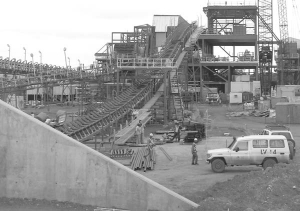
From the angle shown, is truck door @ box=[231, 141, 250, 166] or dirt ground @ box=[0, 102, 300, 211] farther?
truck door @ box=[231, 141, 250, 166]

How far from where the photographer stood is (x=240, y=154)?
19.8 meters

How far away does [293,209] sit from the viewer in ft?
38.4

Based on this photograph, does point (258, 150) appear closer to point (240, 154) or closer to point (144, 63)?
point (240, 154)

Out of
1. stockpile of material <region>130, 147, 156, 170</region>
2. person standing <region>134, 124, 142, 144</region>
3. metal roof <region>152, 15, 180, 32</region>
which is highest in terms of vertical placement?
metal roof <region>152, 15, 180, 32</region>

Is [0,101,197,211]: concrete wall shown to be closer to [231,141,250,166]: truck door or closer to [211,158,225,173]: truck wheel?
[211,158,225,173]: truck wheel

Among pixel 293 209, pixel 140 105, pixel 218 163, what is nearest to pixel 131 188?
pixel 293 209

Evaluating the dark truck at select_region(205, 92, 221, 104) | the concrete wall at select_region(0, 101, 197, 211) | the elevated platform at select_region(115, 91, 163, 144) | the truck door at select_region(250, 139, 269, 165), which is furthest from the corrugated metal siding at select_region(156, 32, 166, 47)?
the concrete wall at select_region(0, 101, 197, 211)

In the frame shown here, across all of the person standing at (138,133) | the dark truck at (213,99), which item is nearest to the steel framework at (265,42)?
the dark truck at (213,99)

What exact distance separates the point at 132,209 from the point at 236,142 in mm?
9799

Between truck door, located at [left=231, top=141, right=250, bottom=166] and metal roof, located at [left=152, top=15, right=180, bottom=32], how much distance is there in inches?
1930

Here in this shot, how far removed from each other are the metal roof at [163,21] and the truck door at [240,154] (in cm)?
4903

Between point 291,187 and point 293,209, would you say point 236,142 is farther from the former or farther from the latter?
point 293,209

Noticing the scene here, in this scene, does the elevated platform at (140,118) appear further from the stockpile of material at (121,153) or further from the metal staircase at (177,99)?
the stockpile of material at (121,153)

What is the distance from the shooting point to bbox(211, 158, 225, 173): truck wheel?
19.8 meters
